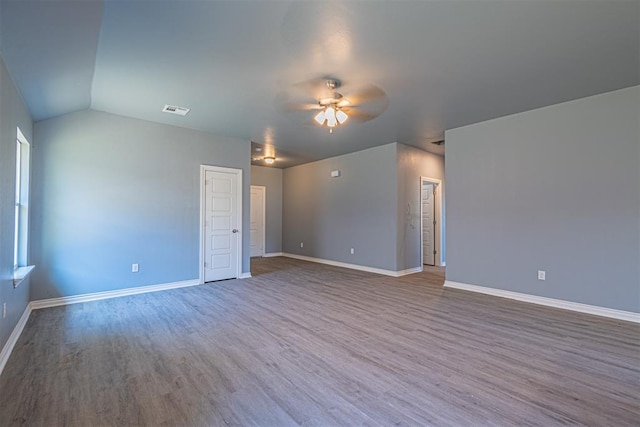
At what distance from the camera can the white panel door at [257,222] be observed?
8891 mm

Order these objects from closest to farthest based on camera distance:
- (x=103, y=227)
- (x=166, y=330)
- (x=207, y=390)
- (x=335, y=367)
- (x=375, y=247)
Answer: (x=207, y=390) → (x=335, y=367) → (x=166, y=330) → (x=103, y=227) → (x=375, y=247)

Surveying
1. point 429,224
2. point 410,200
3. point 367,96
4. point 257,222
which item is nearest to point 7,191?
point 367,96

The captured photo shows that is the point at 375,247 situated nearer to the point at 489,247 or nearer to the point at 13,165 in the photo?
the point at 489,247

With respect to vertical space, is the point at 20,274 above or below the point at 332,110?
below

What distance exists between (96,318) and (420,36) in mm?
4506

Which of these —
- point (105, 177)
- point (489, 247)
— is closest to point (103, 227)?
point (105, 177)

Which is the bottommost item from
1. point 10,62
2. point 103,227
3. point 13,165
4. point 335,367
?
point 335,367

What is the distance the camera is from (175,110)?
432cm

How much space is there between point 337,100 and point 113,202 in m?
3.58

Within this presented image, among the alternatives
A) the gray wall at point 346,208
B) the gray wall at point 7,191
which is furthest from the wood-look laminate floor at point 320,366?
the gray wall at point 346,208

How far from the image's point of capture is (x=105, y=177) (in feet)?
14.8

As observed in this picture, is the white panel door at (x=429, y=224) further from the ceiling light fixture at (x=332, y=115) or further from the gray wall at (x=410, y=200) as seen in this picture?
the ceiling light fixture at (x=332, y=115)

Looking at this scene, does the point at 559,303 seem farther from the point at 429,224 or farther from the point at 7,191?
the point at 7,191

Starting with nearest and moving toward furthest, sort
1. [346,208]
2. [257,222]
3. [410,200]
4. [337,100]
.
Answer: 1. [337,100]
2. [410,200]
3. [346,208]
4. [257,222]
